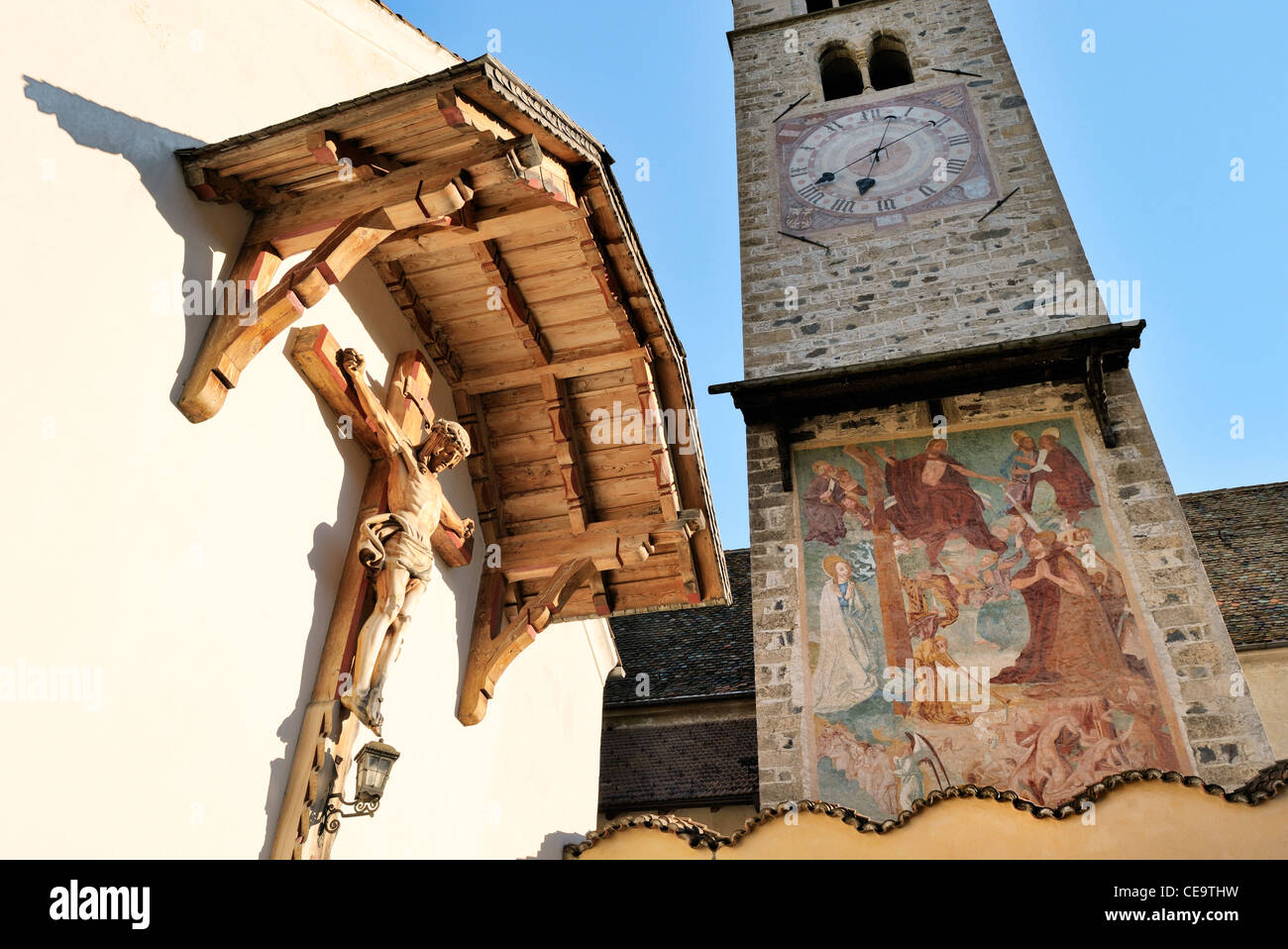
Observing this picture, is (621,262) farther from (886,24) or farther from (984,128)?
(886,24)

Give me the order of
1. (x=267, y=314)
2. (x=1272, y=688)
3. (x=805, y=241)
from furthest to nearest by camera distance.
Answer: (x=805, y=241) → (x=1272, y=688) → (x=267, y=314)

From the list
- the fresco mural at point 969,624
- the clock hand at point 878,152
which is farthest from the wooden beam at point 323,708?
the clock hand at point 878,152

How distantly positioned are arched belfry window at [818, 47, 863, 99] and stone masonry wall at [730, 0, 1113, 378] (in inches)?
50.0

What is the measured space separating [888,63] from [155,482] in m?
13.2

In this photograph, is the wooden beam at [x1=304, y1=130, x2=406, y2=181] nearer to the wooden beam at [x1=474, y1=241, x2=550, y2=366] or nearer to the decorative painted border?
the wooden beam at [x1=474, y1=241, x2=550, y2=366]

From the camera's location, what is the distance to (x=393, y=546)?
17.8 ft

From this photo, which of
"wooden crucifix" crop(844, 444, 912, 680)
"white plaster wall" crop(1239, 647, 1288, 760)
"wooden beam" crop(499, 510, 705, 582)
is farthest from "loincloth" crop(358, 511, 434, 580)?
"white plaster wall" crop(1239, 647, 1288, 760)

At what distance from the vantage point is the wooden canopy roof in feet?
15.7

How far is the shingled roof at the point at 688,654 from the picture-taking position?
11.9 metres

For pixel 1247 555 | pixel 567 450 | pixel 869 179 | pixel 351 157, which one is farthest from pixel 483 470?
pixel 1247 555

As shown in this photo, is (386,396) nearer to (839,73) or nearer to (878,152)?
(878,152)

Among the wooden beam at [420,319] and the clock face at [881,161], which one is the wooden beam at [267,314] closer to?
the wooden beam at [420,319]
